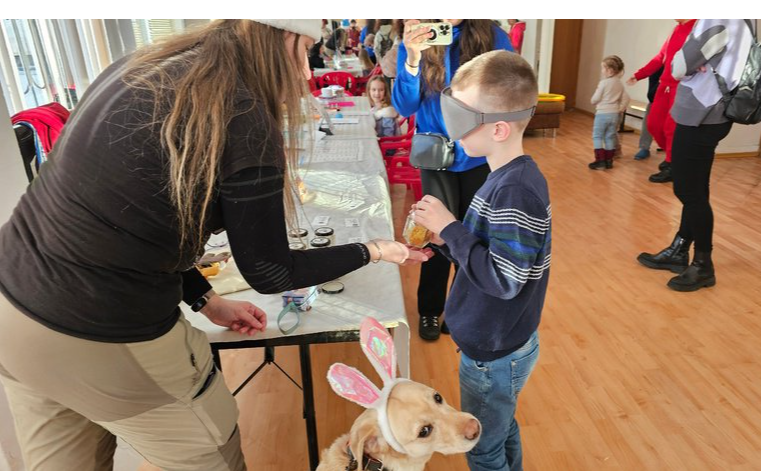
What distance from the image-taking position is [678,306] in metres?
2.95

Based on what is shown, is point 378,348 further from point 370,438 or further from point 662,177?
point 662,177

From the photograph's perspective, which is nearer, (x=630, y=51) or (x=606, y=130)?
(x=606, y=130)

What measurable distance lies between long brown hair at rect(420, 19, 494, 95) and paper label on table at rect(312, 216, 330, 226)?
0.69 m

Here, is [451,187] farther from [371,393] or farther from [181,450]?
[181,450]

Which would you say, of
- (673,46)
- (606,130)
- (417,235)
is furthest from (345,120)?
(606,130)

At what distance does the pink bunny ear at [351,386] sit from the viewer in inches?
47.1

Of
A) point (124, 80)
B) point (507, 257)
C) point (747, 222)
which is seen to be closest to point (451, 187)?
point (507, 257)

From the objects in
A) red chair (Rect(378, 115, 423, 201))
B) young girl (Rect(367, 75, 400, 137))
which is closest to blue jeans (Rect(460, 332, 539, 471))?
red chair (Rect(378, 115, 423, 201))

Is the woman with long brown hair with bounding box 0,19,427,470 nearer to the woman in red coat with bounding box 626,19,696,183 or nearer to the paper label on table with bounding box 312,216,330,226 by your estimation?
the paper label on table with bounding box 312,216,330,226

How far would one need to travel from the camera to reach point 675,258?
3336 millimetres

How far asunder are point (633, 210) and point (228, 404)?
13.3 ft

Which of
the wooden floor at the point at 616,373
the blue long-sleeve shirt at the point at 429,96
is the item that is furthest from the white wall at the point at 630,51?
the blue long-sleeve shirt at the point at 429,96

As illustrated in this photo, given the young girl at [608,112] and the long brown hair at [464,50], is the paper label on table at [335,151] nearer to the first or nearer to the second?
the long brown hair at [464,50]

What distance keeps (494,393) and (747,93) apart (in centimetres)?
227
